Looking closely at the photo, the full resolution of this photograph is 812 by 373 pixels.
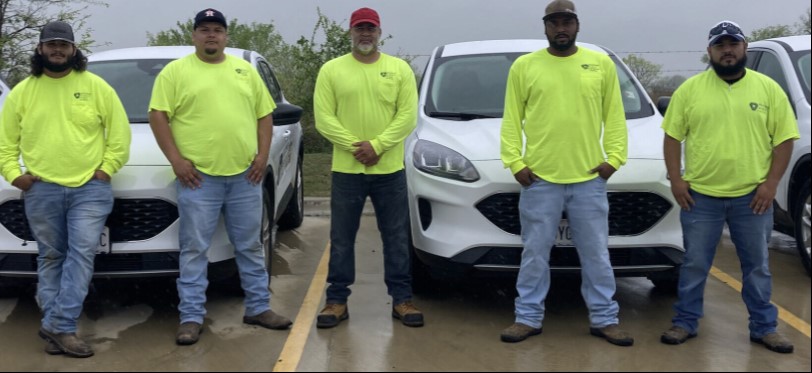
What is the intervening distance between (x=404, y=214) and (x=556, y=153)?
0.98 metres

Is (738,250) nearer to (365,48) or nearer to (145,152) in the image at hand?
(365,48)

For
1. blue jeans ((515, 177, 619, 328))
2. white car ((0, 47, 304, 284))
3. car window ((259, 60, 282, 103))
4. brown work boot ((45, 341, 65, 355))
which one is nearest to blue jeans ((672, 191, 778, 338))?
blue jeans ((515, 177, 619, 328))

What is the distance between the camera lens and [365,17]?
4.75 metres

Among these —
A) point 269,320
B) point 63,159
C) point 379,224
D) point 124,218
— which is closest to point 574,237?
point 379,224

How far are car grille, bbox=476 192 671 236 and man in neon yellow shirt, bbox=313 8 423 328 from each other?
1.73 ft

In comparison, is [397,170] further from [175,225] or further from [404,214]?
[175,225]

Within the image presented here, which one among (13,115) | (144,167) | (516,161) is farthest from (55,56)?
(516,161)

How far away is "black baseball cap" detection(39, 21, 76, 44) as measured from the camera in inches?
175

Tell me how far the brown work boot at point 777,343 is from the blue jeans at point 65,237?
11.3 feet

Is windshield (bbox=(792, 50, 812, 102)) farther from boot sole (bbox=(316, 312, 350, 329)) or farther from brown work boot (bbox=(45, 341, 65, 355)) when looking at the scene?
brown work boot (bbox=(45, 341, 65, 355))

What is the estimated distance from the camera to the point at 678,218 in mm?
4789

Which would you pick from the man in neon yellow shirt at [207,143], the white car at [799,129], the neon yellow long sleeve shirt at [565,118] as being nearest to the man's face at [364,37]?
the man in neon yellow shirt at [207,143]

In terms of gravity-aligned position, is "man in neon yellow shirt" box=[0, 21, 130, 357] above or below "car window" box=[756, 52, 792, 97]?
below

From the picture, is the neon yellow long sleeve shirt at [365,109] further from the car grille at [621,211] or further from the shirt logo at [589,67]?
the shirt logo at [589,67]
